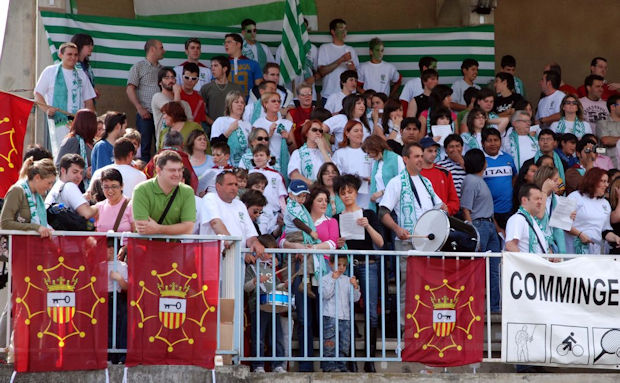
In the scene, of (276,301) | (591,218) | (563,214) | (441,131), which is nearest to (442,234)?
(563,214)

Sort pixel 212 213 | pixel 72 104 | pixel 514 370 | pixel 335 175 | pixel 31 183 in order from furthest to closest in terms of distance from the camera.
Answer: pixel 72 104
pixel 335 175
pixel 514 370
pixel 212 213
pixel 31 183

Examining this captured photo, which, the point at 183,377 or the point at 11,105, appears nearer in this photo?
the point at 183,377

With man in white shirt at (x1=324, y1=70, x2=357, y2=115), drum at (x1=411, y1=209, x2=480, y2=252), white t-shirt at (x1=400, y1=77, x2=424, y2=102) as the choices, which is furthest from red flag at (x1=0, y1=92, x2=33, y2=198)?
white t-shirt at (x1=400, y1=77, x2=424, y2=102)

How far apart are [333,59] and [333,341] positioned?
680cm

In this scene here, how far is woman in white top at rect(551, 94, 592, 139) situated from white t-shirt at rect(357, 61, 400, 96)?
2475mm

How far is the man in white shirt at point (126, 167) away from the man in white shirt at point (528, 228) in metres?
3.72

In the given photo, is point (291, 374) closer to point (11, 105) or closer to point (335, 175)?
point (335, 175)

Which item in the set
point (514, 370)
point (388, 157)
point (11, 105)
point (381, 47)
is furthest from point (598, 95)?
point (11, 105)

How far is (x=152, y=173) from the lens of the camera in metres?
12.0

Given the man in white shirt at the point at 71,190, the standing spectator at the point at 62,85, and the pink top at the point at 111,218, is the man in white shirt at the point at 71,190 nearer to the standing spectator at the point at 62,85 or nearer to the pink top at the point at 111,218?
the pink top at the point at 111,218

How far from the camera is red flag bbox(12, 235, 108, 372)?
9766 millimetres

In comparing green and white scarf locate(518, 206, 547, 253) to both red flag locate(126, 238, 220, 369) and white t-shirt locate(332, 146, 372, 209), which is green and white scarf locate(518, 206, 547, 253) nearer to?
white t-shirt locate(332, 146, 372, 209)

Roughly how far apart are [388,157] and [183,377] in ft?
13.8

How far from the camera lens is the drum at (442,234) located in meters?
11.6
